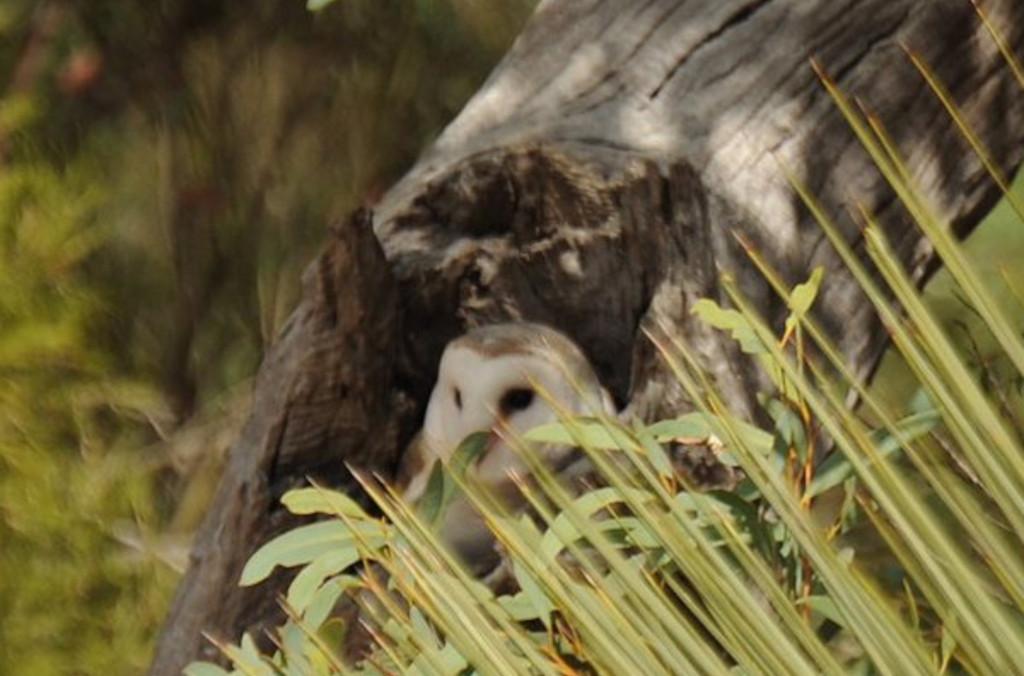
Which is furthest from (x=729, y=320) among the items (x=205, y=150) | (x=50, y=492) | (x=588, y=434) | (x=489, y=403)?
(x=205, y=150)

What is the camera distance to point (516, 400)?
2062mm

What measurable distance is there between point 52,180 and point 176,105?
3.02ft

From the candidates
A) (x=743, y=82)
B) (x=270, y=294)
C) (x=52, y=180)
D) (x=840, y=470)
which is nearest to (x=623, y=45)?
(x=743, y=82)

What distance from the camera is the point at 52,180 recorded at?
3566 millimetres

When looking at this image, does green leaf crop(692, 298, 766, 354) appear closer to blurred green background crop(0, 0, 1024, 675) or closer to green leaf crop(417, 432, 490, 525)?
green leaf crop(417, 432, 490, 525)

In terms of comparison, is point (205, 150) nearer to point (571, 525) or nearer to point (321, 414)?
point (321, 414)

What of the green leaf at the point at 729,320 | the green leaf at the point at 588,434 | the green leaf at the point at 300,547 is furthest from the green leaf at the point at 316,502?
the green leaf at the point at 729,320

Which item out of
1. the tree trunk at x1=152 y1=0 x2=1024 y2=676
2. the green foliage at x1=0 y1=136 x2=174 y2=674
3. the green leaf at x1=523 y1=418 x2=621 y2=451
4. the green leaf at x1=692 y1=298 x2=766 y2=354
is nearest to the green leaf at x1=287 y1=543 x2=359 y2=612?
the green leaf at x1=523 y1=418 x2=621 y2=451

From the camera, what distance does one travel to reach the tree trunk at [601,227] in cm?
200

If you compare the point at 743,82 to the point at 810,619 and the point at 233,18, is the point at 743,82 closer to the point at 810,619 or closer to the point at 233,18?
the point at 810,619

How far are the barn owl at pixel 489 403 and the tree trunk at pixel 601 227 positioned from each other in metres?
0.05

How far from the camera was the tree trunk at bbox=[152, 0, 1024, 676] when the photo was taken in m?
2.00

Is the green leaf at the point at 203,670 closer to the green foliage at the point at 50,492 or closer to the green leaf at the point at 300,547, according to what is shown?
the green leaf at the point at 300,547

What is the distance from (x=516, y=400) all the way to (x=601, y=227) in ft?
0.63
